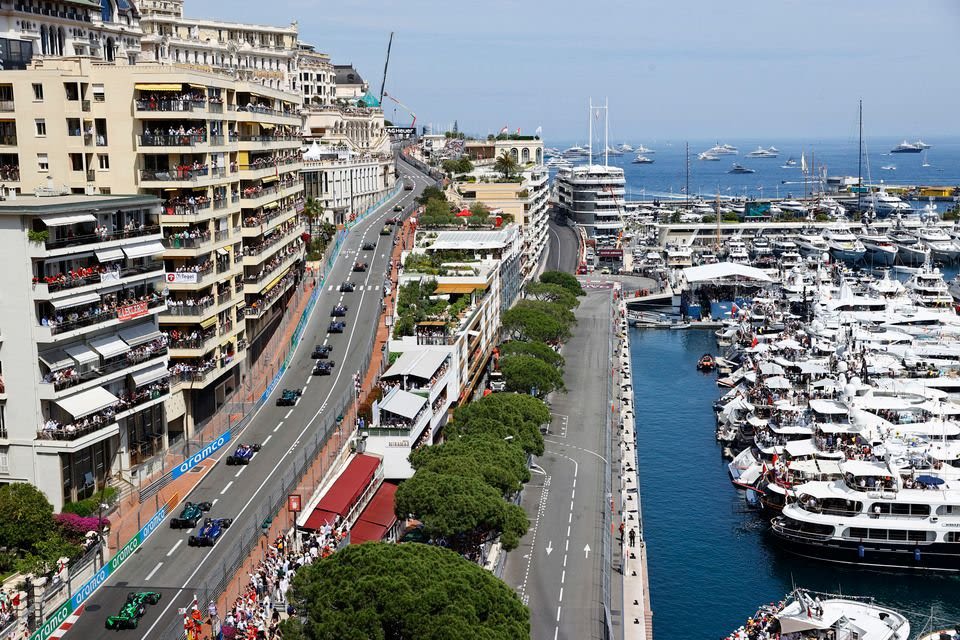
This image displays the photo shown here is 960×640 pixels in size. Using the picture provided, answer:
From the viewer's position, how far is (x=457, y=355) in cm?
6962

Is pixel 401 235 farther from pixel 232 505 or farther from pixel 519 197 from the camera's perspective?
pixel 232 505

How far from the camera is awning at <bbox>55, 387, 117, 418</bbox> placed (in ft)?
153

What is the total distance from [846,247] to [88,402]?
141 m

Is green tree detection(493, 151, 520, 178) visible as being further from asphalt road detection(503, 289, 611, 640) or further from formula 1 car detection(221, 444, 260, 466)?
formula 1 car detection(221, 444, 260, 466)

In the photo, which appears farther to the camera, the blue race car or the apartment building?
the blue race car

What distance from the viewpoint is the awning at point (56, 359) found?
46562 mm

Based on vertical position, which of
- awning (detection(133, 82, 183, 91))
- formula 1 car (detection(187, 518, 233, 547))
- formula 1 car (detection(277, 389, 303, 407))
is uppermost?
awning (detection(133, 82, 183, 91))

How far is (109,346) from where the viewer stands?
164 feet

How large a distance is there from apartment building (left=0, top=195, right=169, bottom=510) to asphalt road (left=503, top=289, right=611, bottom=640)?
19.6 m

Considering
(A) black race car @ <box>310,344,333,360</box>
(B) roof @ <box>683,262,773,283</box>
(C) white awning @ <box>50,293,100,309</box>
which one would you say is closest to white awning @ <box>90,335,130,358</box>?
(C) white awning @ <box>50,293,100,309</box>

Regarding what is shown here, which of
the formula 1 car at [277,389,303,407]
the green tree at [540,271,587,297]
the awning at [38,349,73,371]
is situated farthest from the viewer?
the green tree at [540,271,587,297]

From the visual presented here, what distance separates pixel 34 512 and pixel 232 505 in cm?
1023

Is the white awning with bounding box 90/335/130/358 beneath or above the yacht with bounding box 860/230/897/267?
above

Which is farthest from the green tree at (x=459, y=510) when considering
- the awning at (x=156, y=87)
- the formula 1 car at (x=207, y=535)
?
the awning at (x=156, y=87)
